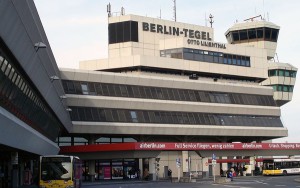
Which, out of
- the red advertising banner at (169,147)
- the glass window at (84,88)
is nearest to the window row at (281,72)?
the red advertising banner at (169,147)

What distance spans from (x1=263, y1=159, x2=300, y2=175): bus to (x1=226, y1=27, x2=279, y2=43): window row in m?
26.4

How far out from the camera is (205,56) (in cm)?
8388

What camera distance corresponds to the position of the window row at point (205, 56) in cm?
8181

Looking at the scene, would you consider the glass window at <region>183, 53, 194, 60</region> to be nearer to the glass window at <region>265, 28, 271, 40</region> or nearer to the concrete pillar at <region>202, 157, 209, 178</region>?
the concrete pillar at <region>202, 157, 209, 178</region>

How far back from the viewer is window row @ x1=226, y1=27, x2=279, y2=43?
3935 inches

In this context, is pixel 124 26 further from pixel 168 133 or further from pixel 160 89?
pixel 168 133

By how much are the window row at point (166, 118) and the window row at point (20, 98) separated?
1978 centimetres

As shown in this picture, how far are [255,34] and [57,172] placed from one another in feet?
228

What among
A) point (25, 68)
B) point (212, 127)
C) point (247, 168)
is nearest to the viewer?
point (25, 68)

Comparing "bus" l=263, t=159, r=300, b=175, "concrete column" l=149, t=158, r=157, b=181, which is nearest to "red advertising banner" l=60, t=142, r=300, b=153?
"concrete column" l=149, t=158, r=157, b=181

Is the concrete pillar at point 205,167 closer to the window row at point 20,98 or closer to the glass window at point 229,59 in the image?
the glass window at point 229,59

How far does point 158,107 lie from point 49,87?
111 ft

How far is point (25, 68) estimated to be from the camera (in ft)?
99.8

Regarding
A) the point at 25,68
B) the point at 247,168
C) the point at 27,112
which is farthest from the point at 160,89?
the point at 25,68
